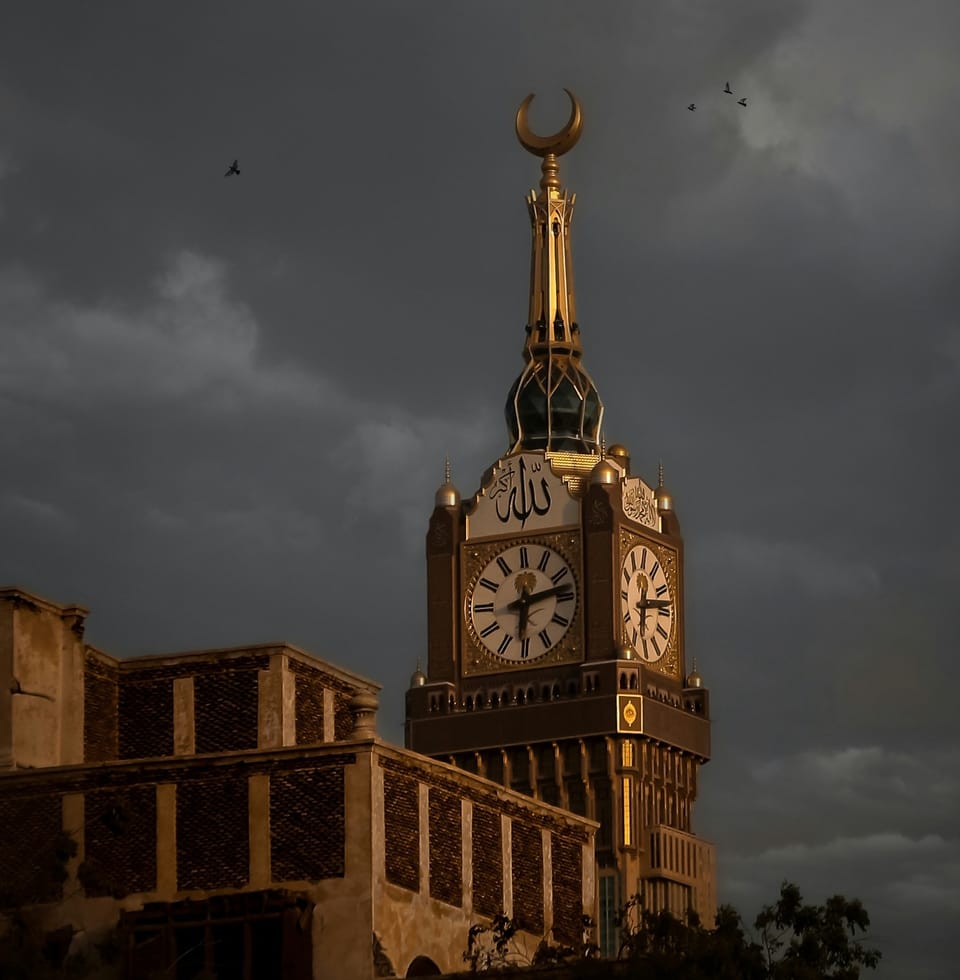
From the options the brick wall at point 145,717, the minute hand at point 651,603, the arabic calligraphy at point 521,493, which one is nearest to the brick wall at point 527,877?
the brick wall at point 145,717

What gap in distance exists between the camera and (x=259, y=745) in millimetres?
73812

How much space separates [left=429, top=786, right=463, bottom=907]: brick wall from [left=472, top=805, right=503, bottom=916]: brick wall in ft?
2.85

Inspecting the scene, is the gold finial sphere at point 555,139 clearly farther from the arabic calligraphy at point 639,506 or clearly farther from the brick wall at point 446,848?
the brick wall at point 446,848

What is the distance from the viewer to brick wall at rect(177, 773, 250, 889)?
69562mm

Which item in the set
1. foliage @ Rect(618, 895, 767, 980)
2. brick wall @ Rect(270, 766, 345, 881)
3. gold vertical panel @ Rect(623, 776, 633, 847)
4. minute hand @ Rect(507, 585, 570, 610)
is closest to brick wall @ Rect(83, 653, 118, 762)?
brick wall @ Rect(270, 766, 345, 881)

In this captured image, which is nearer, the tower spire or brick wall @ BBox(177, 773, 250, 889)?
brick wall @ BBox(177, 773, 250, 889)

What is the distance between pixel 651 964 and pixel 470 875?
9892 mm

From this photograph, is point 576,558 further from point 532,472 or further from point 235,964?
point 235,964

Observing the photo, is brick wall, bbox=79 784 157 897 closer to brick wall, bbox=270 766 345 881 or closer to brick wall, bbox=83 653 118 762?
brick wall, bbox=270 766 345 881

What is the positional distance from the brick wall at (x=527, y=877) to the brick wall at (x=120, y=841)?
27.2 feet

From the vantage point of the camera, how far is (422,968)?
70188 millimetres

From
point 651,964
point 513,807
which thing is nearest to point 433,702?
point 513,807

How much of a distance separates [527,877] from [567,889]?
2259 millimetres

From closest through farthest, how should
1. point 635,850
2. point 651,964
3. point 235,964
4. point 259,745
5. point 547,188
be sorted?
1. point 651,964
2. point 235,964
3. point 259,745
4. point 635,850
5. point 547,188
